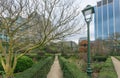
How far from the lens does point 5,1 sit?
8.49 metres

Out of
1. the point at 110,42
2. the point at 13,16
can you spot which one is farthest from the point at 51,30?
the point at 110,42

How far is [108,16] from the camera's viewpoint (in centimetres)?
6925

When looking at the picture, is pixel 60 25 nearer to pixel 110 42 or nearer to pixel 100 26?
pixel 110 42

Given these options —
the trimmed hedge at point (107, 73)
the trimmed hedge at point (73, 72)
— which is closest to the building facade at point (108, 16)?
the trimmed hedge at point (107, 73)

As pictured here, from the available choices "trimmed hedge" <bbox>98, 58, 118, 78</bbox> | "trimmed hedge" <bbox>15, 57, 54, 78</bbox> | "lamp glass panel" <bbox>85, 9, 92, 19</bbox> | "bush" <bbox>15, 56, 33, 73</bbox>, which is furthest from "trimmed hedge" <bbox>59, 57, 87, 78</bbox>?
"bush" <bbox>15, 56, 33, 73</bbox>

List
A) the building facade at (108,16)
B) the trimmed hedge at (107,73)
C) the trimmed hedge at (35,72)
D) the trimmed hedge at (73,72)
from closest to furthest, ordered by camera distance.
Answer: the trimmed hedge at (73,72) < the trimmed hedge at (35,72) < the trimmed hedge at (107,73) < the building facade at (108,16)

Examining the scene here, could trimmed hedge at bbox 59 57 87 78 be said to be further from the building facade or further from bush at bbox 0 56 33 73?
the building facade

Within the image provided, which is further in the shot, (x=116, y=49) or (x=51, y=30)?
(x=116, y=49)

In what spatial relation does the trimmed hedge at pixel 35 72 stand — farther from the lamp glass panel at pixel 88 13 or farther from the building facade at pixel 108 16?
the building facade at pixel 108 16

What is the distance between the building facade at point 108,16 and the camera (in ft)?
216

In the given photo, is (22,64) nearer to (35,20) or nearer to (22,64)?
(22,64)

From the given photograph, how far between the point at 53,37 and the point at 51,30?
42cm

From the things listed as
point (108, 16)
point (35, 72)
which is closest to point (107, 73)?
point (35, 72)

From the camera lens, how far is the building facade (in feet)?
216
